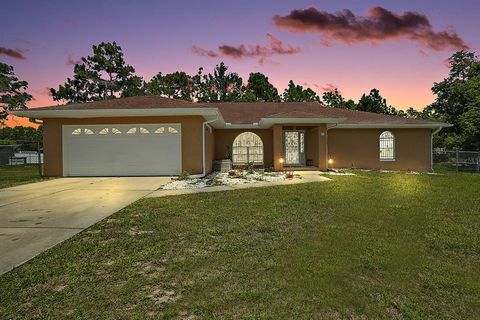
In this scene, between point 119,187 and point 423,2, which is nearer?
point 119,187

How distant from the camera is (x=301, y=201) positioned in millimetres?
6922

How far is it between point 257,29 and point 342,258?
1389cm

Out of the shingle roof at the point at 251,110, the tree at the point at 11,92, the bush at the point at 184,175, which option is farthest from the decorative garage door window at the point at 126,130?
the tree at the point at 11,92

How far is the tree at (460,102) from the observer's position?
2145 centimetres

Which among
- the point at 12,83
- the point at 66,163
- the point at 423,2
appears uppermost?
the point at 12,83

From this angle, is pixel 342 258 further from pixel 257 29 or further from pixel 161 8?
pixel 257 29

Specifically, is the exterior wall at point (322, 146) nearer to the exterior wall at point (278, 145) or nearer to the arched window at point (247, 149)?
the exterior wall at point (278, 145)

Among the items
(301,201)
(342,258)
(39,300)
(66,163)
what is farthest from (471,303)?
(66,163)

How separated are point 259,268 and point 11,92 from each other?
41.8m

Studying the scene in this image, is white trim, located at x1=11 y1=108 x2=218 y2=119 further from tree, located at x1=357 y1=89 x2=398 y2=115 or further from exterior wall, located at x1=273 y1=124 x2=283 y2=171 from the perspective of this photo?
tree, located at x1=357 y1=89 x2=398 y2=115

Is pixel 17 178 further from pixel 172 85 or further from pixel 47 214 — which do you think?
pixel 172 85

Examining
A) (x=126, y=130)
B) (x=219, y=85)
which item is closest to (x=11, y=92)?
(x=219, y=85)

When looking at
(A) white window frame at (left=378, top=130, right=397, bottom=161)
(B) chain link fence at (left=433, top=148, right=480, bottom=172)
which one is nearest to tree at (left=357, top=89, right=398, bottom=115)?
(B) chain link fence at (left=433, top=148, right=480, bottom=172)

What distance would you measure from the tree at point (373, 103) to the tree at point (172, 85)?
2440 cm
